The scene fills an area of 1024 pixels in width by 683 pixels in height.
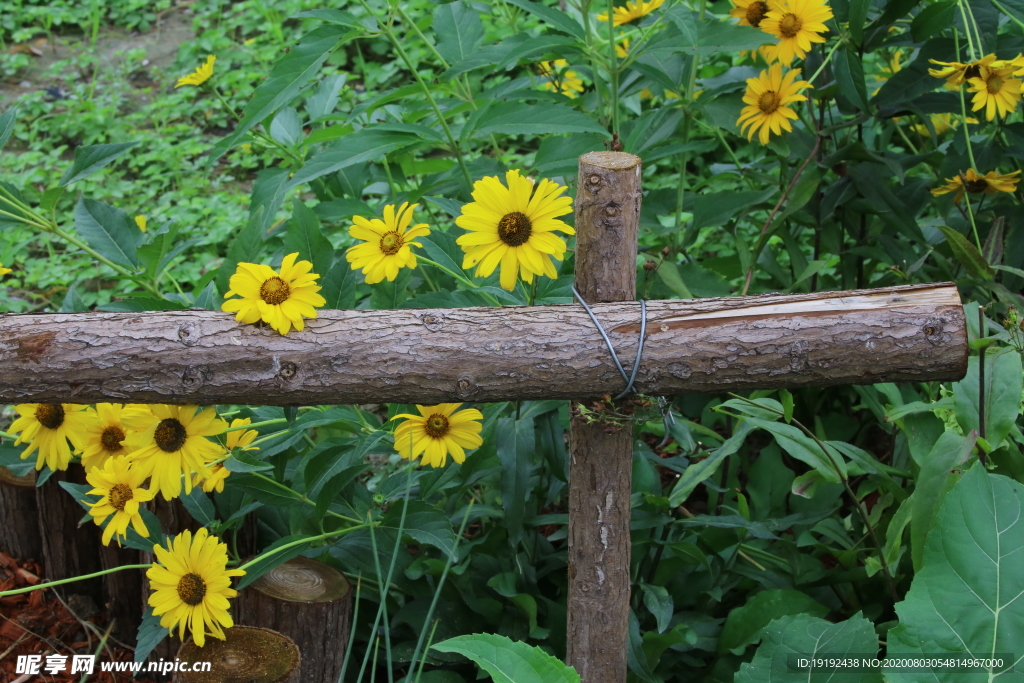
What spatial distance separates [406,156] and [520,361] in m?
1.13

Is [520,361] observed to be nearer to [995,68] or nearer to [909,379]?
[909,379]

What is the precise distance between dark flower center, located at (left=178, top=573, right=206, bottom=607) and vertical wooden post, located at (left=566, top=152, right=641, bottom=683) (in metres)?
0.65


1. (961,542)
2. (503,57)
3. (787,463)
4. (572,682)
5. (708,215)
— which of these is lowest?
(572,682)

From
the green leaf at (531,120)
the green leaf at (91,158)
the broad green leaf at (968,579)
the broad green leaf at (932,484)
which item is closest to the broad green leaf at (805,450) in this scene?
the broad green leaf at (932,484)

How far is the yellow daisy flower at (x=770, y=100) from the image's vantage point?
6.40 ft

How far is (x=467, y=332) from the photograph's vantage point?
131 centimetres

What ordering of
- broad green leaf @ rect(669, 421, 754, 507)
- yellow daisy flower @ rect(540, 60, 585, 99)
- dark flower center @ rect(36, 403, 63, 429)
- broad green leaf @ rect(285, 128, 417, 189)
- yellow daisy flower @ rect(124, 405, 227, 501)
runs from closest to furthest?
yellow daisy flower @ rect(124, 405, 227, 501) → dark flower center @ rect(36, 403, 63, 429) → broad green leaf @ rect(669, 421, 754, 507) → broad green leaf @ rect(285, 128, 417, 189) → yellow daisy flower @ rect(540, 60, 585, 99)

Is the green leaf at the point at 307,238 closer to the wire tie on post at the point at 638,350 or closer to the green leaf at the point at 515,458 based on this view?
the green leaf at the point at 515,458

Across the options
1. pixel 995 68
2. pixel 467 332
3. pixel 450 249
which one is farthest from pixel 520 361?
pixel 995 68

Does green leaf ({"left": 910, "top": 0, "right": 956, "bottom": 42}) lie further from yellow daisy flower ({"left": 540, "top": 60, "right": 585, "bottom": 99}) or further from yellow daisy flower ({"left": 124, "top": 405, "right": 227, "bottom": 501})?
yellow daisy flower ({"left": 124, "top": 405, "right": 227, "bottom": 501})

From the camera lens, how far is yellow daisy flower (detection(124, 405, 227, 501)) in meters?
1.43

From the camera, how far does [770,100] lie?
6.49ft

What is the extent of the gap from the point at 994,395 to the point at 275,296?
1.28 metres

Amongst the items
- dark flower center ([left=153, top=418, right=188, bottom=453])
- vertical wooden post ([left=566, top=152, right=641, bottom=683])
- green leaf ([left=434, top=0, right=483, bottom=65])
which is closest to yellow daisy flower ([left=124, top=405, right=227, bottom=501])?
dark flower center ([left=153, top=418, right=188, bottom=453])
